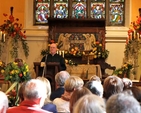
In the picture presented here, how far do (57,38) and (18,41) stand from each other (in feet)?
4.07

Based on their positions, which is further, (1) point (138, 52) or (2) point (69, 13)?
(2) point (69, 13)

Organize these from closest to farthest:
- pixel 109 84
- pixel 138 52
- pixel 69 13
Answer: pixel 109 84 < pixel 138 52 < pixel 69 13

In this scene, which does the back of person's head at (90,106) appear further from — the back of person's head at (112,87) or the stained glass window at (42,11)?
the stained glass window at (42,11)

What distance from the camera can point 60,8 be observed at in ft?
→ 38.2

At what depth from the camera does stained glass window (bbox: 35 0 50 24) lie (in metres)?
11.6

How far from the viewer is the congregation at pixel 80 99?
1.98 meters

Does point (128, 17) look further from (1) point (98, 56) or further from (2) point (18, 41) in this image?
(2) point (18, 41)

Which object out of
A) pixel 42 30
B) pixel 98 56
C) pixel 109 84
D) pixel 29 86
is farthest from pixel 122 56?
pixel 29 86

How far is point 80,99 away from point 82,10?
958cm

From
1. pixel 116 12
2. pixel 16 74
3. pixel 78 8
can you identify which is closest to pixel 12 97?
pixel 16 74

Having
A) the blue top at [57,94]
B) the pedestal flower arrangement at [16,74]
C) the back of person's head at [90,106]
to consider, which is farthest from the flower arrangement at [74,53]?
the back of person's head at [90,106]

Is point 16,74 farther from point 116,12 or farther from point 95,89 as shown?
point 116,12

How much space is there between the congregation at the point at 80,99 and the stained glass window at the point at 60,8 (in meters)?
6.95

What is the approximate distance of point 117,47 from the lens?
11.1 meters
